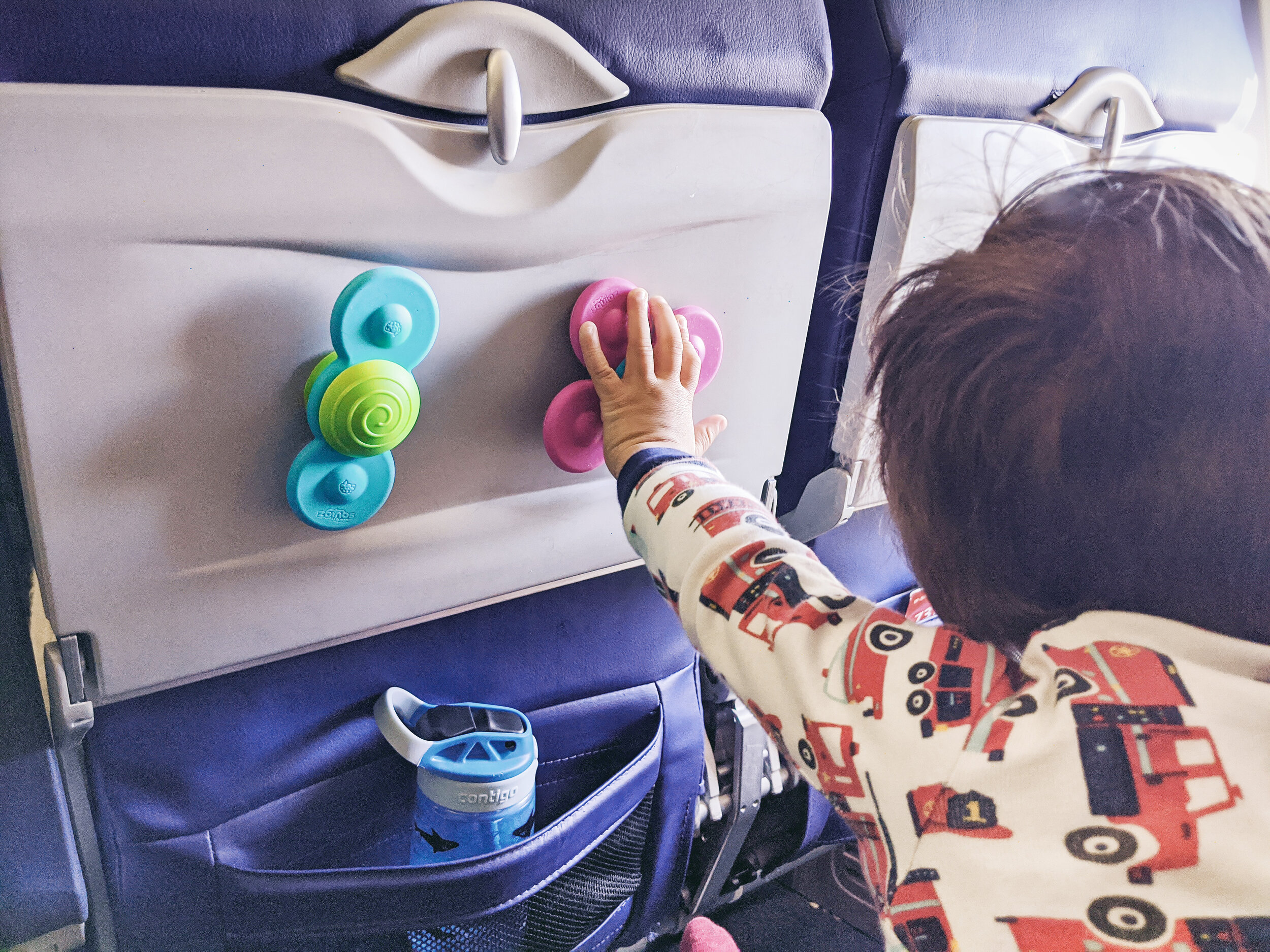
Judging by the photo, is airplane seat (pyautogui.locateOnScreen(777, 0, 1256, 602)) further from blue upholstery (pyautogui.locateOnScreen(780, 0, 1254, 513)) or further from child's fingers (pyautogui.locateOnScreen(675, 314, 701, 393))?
child's fingers (pyautogui.locateOnScreen(675, 314, 701, 393))

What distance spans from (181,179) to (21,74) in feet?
0.24

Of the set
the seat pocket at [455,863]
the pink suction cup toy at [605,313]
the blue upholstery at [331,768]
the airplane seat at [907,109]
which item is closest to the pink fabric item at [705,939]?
the seat pocket at [455,863]

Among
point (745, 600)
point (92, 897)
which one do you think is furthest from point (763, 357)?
point (92, 897)

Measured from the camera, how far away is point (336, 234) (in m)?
0.48

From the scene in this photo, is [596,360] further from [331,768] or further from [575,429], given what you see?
[331,768]

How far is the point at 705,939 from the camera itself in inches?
33.8

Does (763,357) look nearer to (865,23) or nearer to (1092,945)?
(865,23)

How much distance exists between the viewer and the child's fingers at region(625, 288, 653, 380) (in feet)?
1.97

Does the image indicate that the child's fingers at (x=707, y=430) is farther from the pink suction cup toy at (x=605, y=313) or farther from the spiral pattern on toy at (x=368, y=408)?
the spiral pattern on toy at (x=368, y=408)

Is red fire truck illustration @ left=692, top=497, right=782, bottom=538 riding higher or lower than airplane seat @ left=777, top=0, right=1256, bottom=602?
lower

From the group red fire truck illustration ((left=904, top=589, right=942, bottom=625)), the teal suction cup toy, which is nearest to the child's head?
the teal suction cup toy

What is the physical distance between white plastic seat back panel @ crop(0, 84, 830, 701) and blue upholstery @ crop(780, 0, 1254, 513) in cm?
7

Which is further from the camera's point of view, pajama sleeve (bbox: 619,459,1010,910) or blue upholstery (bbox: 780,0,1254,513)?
blue upholstery (bbox: 780,0,1254,513)

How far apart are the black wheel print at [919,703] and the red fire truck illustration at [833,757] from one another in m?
0.04
